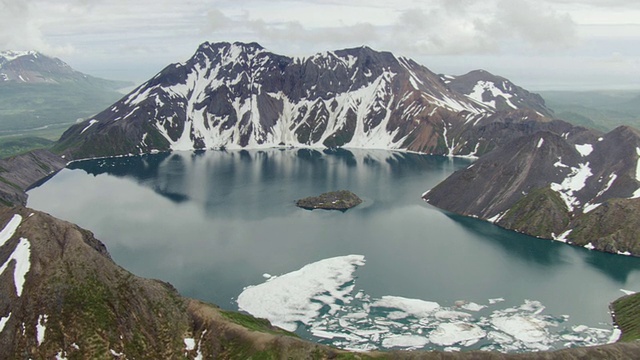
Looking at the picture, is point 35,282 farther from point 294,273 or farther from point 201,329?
point 294,273

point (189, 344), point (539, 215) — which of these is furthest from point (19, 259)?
point (539, 215)

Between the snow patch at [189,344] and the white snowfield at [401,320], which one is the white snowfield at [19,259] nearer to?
the snow patch at [189,344]

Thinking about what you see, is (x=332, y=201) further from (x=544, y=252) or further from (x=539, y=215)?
(x=544, y=252)

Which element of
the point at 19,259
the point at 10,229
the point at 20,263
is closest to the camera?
the point at 20,263

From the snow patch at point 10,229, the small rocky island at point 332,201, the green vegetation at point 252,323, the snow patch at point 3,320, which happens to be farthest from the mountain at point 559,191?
the snow patch at point 3,320

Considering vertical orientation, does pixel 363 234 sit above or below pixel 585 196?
below

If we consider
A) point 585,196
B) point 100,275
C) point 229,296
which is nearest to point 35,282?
point 100,275
